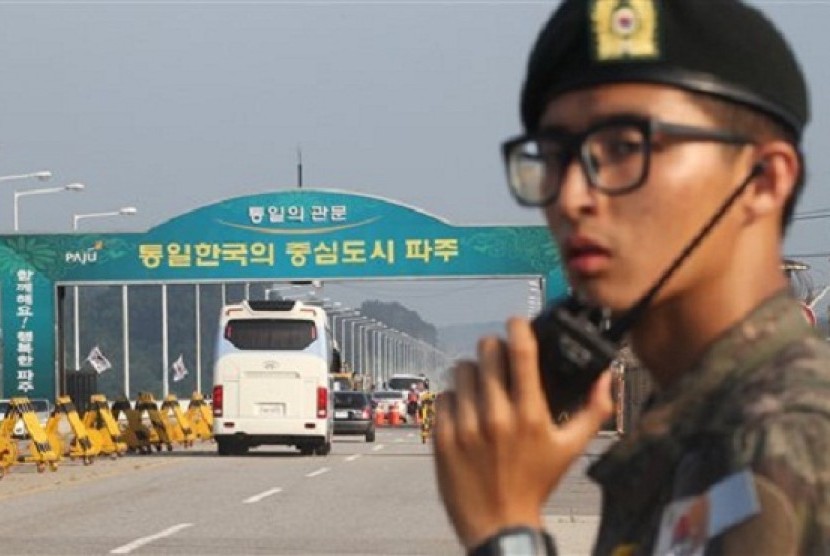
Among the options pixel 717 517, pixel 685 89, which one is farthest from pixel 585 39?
pixel 717 517

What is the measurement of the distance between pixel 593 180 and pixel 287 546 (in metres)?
18.6

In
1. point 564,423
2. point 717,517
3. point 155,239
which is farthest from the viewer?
point 155,239

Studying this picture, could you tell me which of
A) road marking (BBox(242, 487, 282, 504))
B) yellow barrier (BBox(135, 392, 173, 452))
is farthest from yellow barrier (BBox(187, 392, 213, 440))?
road marking (BBox(242, 487, 282, 504))

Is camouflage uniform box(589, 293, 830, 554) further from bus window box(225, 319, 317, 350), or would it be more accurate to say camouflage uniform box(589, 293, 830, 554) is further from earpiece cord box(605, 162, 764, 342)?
bus window box(225, 319, 317, 350)

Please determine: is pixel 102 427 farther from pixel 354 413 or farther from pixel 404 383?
pixel 404 383

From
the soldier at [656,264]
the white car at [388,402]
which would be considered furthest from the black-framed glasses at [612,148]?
the white car at [388,402]

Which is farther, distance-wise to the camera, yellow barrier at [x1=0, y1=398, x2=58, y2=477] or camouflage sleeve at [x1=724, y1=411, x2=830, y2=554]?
yellow barrier at [x1=0, y1=398, x2=58, y2=477]

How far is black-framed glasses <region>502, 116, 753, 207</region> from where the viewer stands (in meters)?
2.03

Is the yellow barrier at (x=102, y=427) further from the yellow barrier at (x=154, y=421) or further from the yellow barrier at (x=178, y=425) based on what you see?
the yellow barrier at (x=178, y=425)

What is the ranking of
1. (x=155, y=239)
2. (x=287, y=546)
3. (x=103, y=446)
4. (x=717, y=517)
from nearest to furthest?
(x=717, y=517) < (x=287, y=546) < (x=103, y=446) < (x=155, y=239)

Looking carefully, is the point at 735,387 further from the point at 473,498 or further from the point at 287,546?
the point at 287,546

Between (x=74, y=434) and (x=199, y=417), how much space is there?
19.4m

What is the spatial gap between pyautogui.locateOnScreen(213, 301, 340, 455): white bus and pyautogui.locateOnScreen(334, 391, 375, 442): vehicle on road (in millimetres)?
16438

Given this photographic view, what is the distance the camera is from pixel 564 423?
6.61 feet
